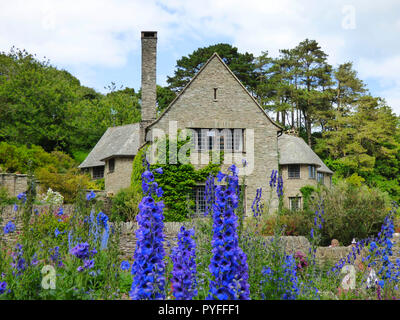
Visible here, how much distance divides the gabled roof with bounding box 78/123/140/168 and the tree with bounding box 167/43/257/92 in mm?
8783

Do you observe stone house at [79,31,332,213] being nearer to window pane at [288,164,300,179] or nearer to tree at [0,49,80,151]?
window pane at [288,164,300,179]

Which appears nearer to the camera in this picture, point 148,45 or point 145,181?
point 145,181

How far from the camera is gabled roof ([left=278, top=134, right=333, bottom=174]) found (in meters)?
27.8

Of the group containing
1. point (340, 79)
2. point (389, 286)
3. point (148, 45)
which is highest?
point (340, 79)

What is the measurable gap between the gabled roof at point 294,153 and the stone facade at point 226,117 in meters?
8.95

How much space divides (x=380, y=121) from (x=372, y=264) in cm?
3626

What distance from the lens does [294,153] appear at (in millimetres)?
28266

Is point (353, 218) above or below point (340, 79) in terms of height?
below

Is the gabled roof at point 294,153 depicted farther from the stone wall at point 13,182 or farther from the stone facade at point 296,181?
the stone wall at point 13,182

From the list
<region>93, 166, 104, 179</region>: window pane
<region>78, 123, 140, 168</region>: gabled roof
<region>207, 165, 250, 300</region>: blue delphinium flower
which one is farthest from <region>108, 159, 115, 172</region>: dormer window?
<region>207, 165, 250, 300</region>: blue delphinium flower

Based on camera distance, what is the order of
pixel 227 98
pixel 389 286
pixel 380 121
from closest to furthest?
pixel 389 286 < pixel 227 98 < pixel 380 121
